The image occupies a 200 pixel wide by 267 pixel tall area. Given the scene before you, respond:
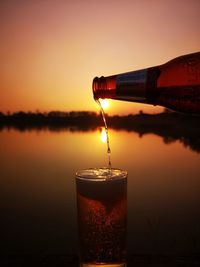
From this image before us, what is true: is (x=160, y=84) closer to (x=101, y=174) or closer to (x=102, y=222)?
(x=101, y=174)

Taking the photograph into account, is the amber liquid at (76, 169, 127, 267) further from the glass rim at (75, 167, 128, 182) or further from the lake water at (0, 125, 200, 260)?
the lake water at (0, 125, 200, 260)

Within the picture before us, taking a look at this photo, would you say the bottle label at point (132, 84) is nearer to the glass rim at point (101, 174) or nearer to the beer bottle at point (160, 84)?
the beer bottle at point (160, 84)

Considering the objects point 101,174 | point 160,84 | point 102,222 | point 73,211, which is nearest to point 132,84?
point 160,84

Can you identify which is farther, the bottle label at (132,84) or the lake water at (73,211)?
the lake water at (73,211)

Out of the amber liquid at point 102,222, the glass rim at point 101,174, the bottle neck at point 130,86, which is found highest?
the bottle neck at point 130,86

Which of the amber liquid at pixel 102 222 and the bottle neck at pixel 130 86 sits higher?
the bottle neck at pixel 130 86

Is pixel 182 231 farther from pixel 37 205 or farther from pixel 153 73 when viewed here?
pixel 153 73

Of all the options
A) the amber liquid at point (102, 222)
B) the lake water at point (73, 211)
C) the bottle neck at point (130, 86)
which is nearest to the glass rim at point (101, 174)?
the amber liquid at point (102, 222)
